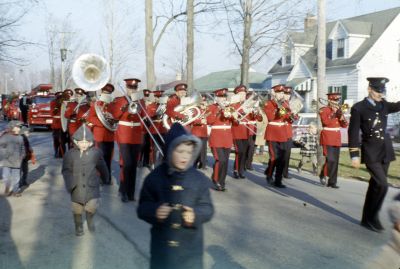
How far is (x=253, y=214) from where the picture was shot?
328 inches

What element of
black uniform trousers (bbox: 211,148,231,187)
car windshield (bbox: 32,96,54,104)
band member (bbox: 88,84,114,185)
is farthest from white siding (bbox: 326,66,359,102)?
band member (bbox: 88,84,114,185)

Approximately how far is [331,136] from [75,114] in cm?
575

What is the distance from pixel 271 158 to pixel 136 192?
278 cm

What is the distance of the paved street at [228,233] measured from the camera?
19.7 ft

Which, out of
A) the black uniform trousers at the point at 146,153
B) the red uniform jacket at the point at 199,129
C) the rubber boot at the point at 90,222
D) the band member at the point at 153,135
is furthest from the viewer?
the black uniform trousers at the point at 146,153

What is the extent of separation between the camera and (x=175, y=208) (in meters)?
3.63

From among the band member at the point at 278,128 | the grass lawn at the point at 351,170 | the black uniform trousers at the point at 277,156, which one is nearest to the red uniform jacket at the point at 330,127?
the band member at the point at 278,128

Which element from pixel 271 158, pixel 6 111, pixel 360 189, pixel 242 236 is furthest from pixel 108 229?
pixel 6 111

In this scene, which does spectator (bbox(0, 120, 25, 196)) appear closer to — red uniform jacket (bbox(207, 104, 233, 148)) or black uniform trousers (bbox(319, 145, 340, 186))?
red uniform jacket (bbox(207, 104, 233, 148))

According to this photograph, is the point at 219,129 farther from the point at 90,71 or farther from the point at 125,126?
the point at 90,71

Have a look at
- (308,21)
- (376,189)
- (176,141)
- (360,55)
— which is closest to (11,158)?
(376,189)

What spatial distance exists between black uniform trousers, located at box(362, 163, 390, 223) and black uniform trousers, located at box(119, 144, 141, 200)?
149 inches

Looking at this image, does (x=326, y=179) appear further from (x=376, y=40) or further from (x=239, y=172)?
(x=376, y=40)

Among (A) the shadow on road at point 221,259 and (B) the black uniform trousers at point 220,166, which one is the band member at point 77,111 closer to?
(B) the black uniform trousers at point 220,166
